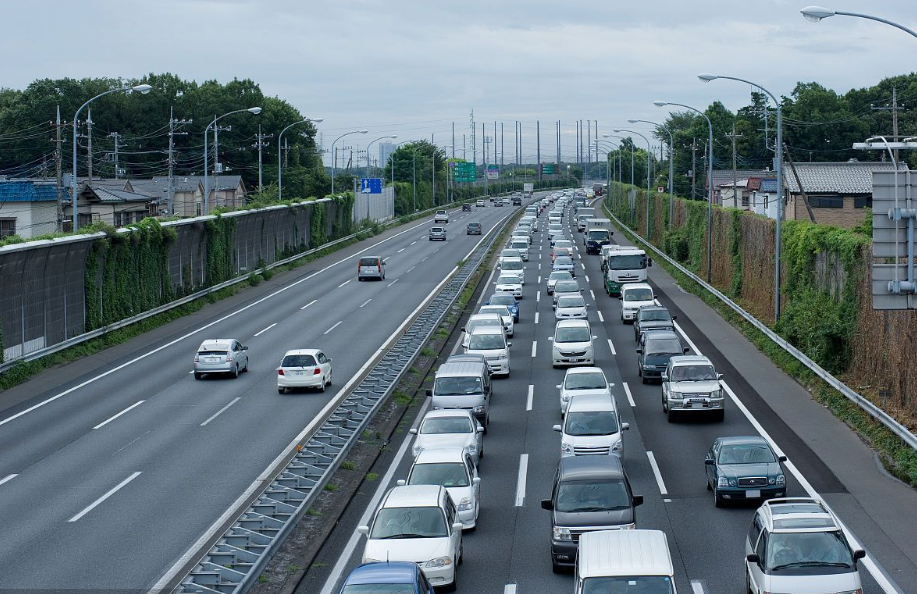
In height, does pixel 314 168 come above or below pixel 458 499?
above

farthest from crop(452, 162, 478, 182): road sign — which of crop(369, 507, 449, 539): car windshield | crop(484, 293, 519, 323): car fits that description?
crop(369, 507, 449, 539): car windshield

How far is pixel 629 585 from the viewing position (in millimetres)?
14805

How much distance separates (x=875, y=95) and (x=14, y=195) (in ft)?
319

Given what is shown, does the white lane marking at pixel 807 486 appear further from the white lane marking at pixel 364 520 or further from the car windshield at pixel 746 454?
the white lane marking at pixel 364 520

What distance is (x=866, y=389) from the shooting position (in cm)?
3198

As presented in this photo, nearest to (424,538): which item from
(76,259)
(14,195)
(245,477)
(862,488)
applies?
(245,477)

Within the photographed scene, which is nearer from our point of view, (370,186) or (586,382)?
(586,382)

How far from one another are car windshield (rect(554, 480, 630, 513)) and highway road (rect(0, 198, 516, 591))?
6881mm

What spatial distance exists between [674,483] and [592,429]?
8.31ft

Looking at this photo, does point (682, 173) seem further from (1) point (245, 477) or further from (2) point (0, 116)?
(1) point (245, 477)

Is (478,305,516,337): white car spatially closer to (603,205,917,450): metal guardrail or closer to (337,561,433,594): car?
(603,205,917,450): metal guardrail

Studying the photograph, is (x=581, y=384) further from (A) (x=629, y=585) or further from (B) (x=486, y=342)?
(A) (x=629, y=585)

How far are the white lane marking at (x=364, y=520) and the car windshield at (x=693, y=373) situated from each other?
7.74 metres

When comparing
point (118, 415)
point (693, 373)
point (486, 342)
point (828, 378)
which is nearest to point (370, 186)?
point (486, 342)
